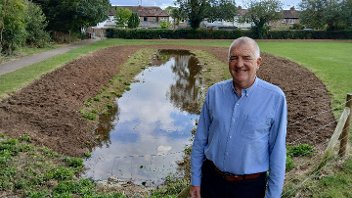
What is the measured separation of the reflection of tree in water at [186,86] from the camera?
714 inches

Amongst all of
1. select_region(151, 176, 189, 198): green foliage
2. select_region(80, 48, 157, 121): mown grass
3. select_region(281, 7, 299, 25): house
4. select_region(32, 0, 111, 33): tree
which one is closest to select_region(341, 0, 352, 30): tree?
select_region(32, 0, 111, 33): tree

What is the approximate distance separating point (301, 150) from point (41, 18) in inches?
1239

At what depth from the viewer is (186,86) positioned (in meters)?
22.9

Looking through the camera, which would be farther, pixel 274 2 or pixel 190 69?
pixel 274 2

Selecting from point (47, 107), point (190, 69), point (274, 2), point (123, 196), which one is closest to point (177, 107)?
A: point (47, 107)

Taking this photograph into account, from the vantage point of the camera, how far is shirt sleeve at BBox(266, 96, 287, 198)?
3596 millimetres

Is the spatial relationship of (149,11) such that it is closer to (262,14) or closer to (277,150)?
(262,14)

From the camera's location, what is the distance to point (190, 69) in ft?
96.6

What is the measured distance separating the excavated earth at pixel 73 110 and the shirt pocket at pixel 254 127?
6.51m

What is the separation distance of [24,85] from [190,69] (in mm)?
15215

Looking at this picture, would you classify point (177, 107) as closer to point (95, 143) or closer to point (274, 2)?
point (95, 143)

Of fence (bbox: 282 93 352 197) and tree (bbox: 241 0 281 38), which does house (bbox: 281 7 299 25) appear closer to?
tree (bbox: 241 0 281 38)

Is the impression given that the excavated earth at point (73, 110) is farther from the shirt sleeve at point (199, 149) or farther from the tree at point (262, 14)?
the tree at point (262, 14)

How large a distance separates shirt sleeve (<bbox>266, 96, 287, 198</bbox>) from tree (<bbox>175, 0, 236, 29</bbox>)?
5995 cm
